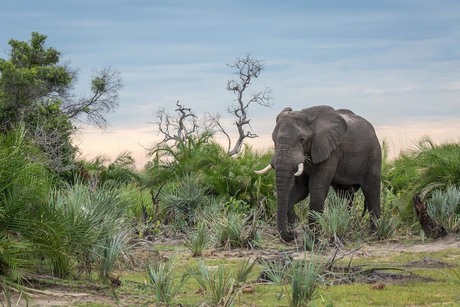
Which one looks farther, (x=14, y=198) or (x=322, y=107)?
(x=322, y=107)

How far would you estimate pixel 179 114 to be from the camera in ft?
186

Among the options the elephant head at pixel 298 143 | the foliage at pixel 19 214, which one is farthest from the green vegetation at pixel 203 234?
the elephant head at pixel 298 143

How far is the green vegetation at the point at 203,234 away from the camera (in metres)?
9.62

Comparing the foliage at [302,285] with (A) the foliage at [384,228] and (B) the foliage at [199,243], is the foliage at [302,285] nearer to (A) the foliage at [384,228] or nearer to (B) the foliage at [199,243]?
(B) the foliage at [199,243]

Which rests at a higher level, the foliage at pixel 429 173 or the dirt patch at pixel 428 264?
the foliage at pixel 429 173

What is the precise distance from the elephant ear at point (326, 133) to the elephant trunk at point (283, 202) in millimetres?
975

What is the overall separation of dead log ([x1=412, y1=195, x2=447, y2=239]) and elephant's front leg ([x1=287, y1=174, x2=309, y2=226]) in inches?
83.5

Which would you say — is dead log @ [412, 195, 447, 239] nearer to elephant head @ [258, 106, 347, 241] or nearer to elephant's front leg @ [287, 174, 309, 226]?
elephant head @ [258, 106, 347, 241]

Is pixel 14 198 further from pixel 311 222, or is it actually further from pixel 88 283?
pixel 311 222

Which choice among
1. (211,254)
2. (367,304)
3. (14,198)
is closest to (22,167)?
(14,198)

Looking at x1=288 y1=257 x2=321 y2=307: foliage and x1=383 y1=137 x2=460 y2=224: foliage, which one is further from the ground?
x1=383 y1=137 x2=460 y2=224: foliage

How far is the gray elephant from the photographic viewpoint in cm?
1647

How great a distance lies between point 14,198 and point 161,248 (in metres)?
7.03

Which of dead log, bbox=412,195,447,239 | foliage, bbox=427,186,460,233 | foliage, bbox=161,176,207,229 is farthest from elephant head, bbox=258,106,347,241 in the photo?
foliage, bbox=161,176,207,229
